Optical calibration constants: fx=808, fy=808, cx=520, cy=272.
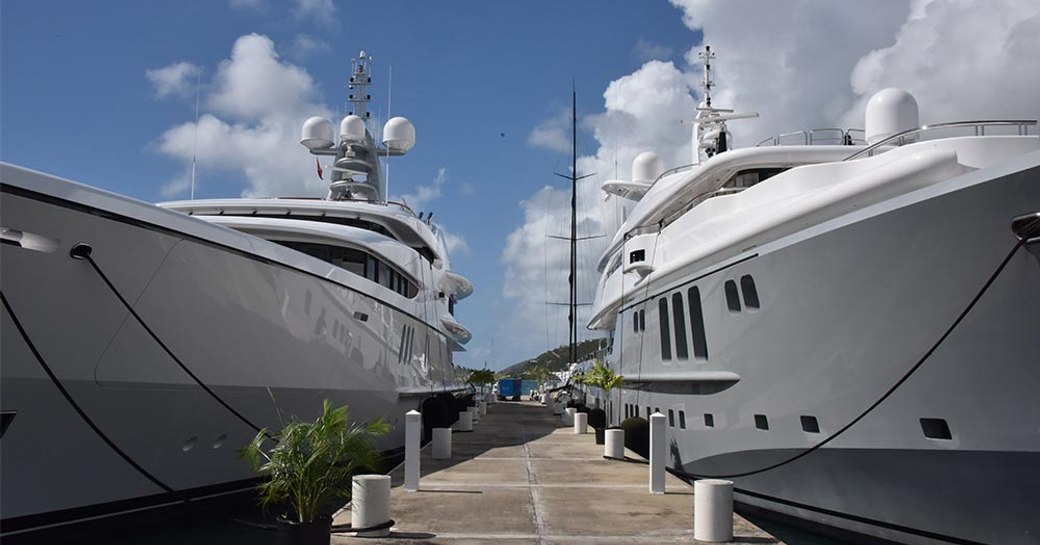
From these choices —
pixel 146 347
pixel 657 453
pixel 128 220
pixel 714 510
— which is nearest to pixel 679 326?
pixel 657 453

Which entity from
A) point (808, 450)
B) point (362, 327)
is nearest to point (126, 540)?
point (362, 327)

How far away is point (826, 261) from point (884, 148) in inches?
137

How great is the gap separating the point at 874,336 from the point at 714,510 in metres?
2.60

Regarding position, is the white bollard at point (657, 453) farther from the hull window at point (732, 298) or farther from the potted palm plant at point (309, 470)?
the potted palm plant at point (309, 470)

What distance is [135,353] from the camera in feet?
28.1

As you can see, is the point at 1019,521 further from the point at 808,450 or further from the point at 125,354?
the point at 125,354

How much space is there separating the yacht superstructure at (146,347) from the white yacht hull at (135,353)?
0.05 ft

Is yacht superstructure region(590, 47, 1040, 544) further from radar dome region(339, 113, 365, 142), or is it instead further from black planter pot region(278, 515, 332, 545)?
radar dome region(339, 113, 365, 142)

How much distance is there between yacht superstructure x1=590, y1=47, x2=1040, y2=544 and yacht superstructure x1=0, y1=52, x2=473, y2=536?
5721mm

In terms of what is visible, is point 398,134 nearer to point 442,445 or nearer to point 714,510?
point 442,445

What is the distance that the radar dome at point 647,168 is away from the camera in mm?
24266

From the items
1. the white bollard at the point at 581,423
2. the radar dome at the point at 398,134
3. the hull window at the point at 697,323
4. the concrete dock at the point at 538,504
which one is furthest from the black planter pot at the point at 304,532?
the radar dome at the point at 398,134

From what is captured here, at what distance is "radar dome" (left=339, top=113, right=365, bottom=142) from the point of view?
21.8m

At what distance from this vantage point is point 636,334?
659 inches
